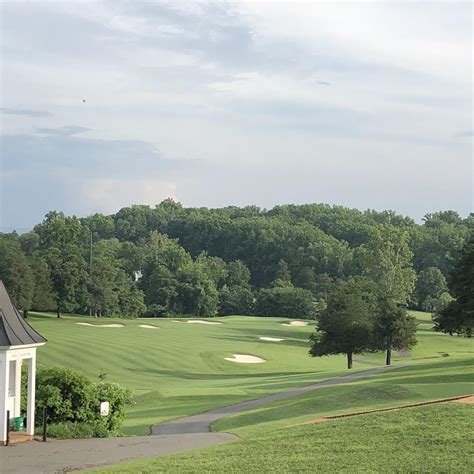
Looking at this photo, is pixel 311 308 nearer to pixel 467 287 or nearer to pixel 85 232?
pixel 85 232

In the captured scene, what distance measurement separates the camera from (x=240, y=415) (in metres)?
28.5

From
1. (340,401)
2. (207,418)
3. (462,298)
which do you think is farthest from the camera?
(462,298)

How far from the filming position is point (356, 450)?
16969mm

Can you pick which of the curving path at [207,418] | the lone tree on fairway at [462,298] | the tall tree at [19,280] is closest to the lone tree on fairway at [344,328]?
the lone tree on fairway at [462,298]

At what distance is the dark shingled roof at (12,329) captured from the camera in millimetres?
19656

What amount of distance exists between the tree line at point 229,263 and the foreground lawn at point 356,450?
93.4ft

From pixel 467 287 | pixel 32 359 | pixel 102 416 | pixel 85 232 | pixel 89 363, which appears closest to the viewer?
pixel 32 359

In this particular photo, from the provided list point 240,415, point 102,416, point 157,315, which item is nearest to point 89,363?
point 240,415

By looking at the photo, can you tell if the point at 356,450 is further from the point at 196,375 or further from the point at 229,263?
the point at 229,263

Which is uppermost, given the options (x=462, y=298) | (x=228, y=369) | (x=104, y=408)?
(x=462, y=298)

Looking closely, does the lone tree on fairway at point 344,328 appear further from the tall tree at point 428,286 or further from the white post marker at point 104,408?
the tall tree at point 428,286

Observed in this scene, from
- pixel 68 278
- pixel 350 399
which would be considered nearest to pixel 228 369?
pixel 350 399

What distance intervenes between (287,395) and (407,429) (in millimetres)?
16349

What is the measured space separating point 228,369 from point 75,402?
30435mm
